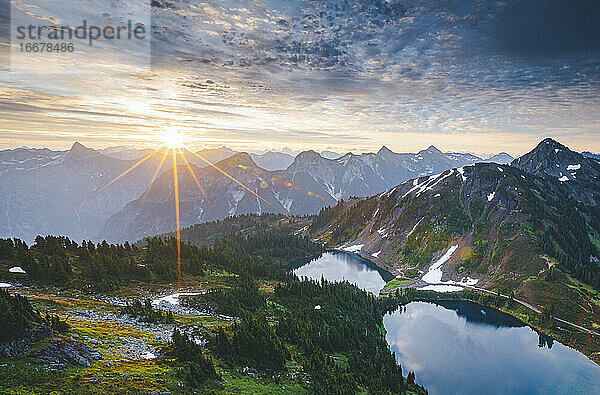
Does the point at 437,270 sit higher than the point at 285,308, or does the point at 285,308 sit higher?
the point at 285,308

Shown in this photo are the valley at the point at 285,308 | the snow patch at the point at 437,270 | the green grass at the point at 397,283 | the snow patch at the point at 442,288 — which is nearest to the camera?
the valley at the point at 285,308

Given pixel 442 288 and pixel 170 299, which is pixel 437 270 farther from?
pixel 170 299

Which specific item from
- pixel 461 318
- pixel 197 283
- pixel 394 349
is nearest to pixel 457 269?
pixel 461 318

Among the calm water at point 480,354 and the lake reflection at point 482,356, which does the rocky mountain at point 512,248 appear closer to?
the calm water at point 480,354

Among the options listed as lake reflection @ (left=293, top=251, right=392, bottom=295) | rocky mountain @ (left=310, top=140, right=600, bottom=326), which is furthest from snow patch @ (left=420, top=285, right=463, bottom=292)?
lake reflection @ (left=293, top=251, right=392, bottom=295)

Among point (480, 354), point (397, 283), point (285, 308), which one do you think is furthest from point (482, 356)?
point (397, 283)

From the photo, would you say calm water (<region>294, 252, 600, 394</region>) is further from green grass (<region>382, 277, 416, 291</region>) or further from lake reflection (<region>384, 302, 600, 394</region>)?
green grass (<region>382, 277, 416, 291</region>)

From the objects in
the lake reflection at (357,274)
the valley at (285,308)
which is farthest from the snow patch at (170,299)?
the lake reflection at (357,274)

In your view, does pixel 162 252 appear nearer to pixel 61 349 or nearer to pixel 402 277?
pixel 61 349
